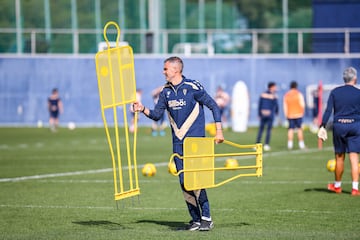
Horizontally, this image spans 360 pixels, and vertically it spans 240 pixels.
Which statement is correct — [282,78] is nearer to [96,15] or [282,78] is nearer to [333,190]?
[96,15]

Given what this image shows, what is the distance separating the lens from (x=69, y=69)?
50312 millimetres

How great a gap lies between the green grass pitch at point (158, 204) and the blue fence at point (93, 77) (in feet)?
75.1

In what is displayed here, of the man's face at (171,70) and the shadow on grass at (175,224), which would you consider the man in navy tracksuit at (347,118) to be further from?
the man's face at (171,70)

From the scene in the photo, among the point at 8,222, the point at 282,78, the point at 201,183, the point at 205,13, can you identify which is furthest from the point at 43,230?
the point at 205,13

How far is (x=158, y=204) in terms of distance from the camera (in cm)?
1505

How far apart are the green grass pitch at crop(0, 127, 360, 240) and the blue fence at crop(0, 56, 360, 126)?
2290 cm

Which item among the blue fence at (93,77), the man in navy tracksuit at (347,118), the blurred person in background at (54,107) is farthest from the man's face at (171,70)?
the blue fence at (93,77)

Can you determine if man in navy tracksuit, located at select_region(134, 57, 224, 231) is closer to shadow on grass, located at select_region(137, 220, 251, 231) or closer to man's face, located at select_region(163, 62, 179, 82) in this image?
man's face, located at select_region(163, 62, 179, 82)

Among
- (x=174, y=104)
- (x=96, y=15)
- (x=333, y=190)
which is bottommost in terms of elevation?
(x=333, y=190)

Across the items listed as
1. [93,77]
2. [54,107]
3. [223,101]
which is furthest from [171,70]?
[93,77]

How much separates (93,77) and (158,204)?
35.2 m

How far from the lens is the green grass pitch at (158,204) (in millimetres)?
11750

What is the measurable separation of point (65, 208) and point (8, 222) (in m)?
1.80

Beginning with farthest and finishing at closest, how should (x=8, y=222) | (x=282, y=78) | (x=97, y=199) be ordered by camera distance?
1. (x=282, y=78)
2. (x=97, y=199)
3. (x=8, y=222)
